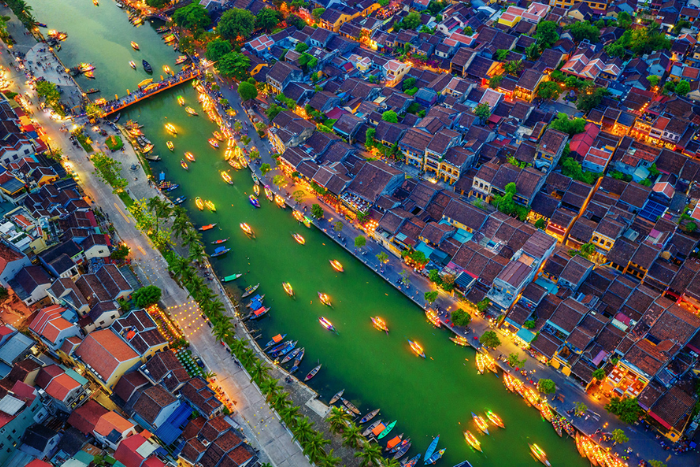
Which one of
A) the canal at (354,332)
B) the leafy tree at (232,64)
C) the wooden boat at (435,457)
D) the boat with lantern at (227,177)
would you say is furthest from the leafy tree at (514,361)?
the leafy tree at (232,64)

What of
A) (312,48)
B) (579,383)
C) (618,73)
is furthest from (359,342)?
(618,73)

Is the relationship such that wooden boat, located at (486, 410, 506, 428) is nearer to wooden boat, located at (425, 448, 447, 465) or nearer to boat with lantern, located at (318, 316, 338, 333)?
wooden boat, located at (425, 448, 447, 465)

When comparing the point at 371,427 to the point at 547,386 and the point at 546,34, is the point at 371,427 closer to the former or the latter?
the point at 547,386

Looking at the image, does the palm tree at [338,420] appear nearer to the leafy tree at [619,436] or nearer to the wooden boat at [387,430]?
the wooden boat at [387,430]

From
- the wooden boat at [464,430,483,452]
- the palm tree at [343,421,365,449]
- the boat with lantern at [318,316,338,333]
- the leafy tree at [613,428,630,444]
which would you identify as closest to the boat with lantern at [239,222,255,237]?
the boat with lantern at [318,316,338,333]

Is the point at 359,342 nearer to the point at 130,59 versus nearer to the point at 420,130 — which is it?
the point at 420,130

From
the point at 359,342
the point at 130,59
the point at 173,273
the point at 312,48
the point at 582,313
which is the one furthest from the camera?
the point at 130,59
